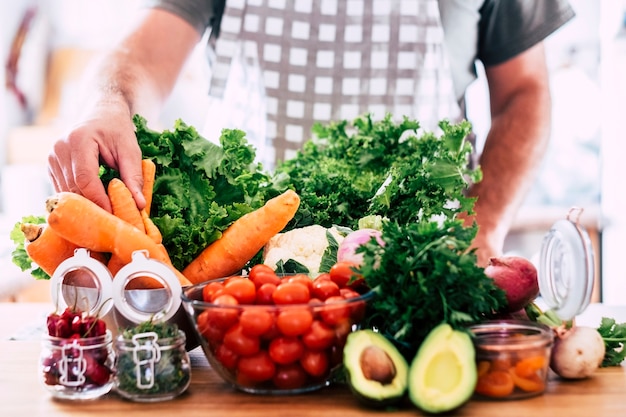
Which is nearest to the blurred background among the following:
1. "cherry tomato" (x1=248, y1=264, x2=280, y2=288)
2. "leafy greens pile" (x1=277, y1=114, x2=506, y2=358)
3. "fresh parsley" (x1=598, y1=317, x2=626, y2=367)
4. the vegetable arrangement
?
"leafy greens pile" (x1=277, y1=114, x2=506, y2=358)

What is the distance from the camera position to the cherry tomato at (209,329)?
990 mm

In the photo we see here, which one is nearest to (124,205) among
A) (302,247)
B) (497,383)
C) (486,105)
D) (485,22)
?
(302,247)

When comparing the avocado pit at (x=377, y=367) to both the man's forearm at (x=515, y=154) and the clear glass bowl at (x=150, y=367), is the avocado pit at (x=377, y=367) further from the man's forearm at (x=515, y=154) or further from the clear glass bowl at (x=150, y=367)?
the man's forearm at (x=515, y=154)

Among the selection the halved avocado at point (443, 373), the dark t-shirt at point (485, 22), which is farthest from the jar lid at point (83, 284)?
the dark t-shirt at point (485, 22)

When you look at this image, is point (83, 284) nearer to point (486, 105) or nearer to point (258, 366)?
point (258, 366)

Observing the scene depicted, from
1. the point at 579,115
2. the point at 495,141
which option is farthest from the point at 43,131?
the point at 579,115

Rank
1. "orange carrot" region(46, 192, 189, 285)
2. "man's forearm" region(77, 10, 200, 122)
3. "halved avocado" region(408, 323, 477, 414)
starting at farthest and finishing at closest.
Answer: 1. "man's forearm" region(77, 10, 200, 122)
2. "orange carrot" region(46, 192, 189, 285)
3. "halved avocado" region(408, 323, 477, 414)

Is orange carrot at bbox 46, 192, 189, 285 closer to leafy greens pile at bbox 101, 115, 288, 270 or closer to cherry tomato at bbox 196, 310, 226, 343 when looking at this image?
leafy greens pile at bbox 101, 115, 288, 270

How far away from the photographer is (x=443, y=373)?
0.94 m

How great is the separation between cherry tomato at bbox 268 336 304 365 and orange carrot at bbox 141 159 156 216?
0.44 metres

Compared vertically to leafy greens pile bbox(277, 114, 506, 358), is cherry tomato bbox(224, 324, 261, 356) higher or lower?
lower

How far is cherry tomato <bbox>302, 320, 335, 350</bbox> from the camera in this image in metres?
0.96

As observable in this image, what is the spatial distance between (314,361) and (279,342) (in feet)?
0.18

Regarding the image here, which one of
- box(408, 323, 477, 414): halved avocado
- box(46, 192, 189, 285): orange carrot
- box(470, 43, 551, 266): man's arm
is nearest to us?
box(408, 323, 477, 414): halved avocado
